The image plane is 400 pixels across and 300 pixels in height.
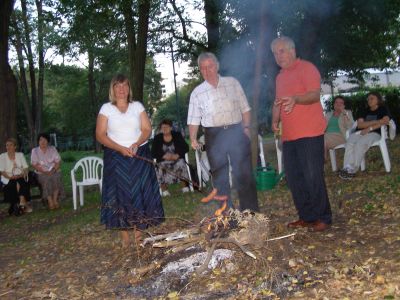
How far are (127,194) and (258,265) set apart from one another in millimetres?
1461

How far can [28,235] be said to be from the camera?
676cm

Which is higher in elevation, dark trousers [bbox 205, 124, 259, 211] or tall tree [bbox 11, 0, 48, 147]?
tall tree [bbox 11, 0, 48, 147]

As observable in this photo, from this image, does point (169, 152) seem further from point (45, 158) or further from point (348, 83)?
point (348, 83)

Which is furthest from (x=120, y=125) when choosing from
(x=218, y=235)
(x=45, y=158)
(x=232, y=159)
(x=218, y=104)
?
(x=45, y=158)

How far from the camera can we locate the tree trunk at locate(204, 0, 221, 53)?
9.50 m

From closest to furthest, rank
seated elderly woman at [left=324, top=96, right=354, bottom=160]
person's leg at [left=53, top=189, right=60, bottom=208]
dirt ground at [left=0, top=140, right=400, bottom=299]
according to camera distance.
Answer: dirt ground at [left=0, top=140, right=400, bottom=299] → seated elderly woman at [left=324, top=96, right=354, bottom=160] → person's leg at [left=53, top=189, right=60, bottom=208]

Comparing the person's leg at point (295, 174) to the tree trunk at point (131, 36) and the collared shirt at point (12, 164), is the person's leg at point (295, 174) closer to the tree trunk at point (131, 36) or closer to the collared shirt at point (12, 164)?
the collared shirt at point (12, 164)

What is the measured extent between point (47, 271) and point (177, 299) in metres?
1.80

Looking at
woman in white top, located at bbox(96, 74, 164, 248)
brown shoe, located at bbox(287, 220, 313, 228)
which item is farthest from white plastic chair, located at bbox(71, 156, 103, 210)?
brown shoe, located at bbox(287, 220, 313, 228)

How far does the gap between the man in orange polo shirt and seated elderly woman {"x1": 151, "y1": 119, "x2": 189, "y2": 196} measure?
409 cm

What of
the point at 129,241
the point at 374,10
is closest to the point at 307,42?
the point at 374,10

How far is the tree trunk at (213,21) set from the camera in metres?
9.50

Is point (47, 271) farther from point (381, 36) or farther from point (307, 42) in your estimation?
point (381, 36)

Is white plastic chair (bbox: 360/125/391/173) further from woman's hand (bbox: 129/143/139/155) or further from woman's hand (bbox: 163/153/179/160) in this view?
woman's hand (bbox: 129/143/139/155)
